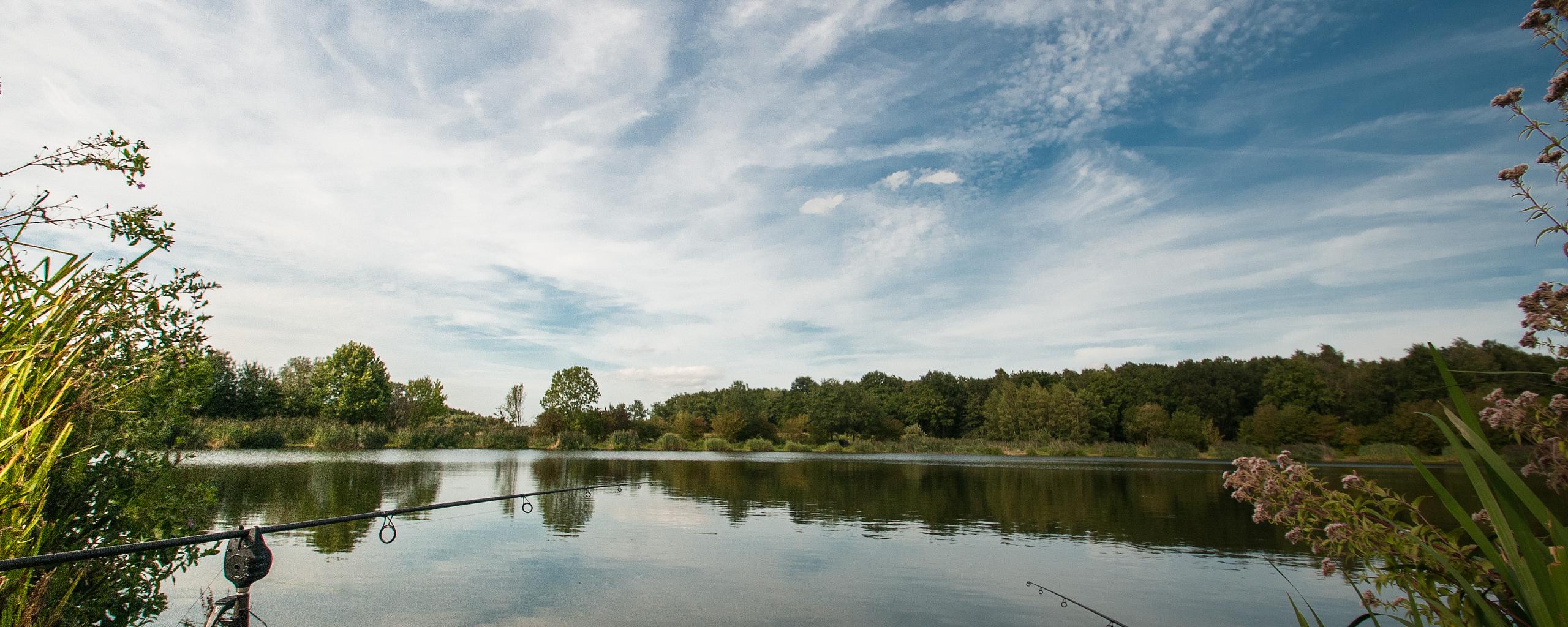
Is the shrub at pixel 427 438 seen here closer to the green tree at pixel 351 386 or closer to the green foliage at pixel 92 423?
the green tree at pixel 351 386

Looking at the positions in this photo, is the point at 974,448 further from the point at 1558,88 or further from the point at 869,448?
the point at 1558,88

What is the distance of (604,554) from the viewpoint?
11.1m

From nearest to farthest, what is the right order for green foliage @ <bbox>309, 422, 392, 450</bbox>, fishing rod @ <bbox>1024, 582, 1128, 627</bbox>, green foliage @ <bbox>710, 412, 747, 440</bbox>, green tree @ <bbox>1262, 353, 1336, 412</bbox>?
fishing rod @ <bbox>1024, 582, 1128, 627</bbox> < green foliage @ <bbox>309, 422, 392, 450</bbox> < green foliage @ <bbox>710, 412, 747, 440</bbox> < green tree @ <bbox>1262, 353, 1336, 412</bbox>

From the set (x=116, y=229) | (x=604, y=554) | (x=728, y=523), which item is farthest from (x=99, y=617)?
(x=728, y=523)

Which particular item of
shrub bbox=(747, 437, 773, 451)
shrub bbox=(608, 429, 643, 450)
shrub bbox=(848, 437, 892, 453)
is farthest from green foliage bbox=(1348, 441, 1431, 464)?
shrub bbox=(608, 429, 643, 450)

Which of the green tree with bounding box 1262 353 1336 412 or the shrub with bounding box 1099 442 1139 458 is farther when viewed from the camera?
the green tree with bounding box 1262 353 1336 412

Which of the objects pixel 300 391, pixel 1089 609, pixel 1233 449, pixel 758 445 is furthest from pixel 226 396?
pixel 1233 449

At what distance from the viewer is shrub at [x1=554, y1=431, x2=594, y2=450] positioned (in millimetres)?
52625

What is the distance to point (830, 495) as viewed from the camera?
69.7 ft

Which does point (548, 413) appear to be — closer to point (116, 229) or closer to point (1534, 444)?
point (116, 229)

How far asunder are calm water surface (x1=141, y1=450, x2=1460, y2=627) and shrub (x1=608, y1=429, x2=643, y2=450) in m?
31.3

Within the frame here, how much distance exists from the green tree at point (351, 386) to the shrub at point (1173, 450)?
205 ft

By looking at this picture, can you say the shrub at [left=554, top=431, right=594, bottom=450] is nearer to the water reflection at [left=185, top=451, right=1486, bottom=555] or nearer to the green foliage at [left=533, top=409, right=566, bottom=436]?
the green foliage at [left=533, top=409, right=566, bottom=436]

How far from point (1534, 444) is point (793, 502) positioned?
56.0ft
